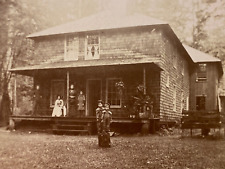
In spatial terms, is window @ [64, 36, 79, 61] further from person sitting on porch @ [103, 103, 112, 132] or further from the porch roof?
person sitting on porch @ [103, 103, 112, 132]

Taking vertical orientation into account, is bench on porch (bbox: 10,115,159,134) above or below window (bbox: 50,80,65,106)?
below

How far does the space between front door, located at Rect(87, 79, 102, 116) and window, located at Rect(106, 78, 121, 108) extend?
19.9 inches

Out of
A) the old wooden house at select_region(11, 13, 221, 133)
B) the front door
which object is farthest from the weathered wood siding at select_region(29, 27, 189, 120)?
the front door

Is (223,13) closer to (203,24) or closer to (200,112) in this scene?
(203,24)

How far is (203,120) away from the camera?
563 centimetres

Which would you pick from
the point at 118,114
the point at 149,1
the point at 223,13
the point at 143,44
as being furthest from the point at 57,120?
the point at 223,13

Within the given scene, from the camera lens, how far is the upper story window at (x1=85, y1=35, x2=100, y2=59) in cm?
891

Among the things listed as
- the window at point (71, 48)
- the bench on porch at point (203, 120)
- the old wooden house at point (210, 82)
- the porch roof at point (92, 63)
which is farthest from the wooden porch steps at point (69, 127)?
the old wooden house at point (210, 82)

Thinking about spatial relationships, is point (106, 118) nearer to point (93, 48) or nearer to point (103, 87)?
point (103, 87)

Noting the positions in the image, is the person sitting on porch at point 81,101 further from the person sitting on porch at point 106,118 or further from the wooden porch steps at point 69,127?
the person sitting on porch at point 106,118

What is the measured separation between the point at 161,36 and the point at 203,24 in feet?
15.5

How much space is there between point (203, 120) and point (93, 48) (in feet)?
13.4

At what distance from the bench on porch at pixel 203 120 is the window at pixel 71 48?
4035mm

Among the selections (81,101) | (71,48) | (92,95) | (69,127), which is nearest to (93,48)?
(71,48)
